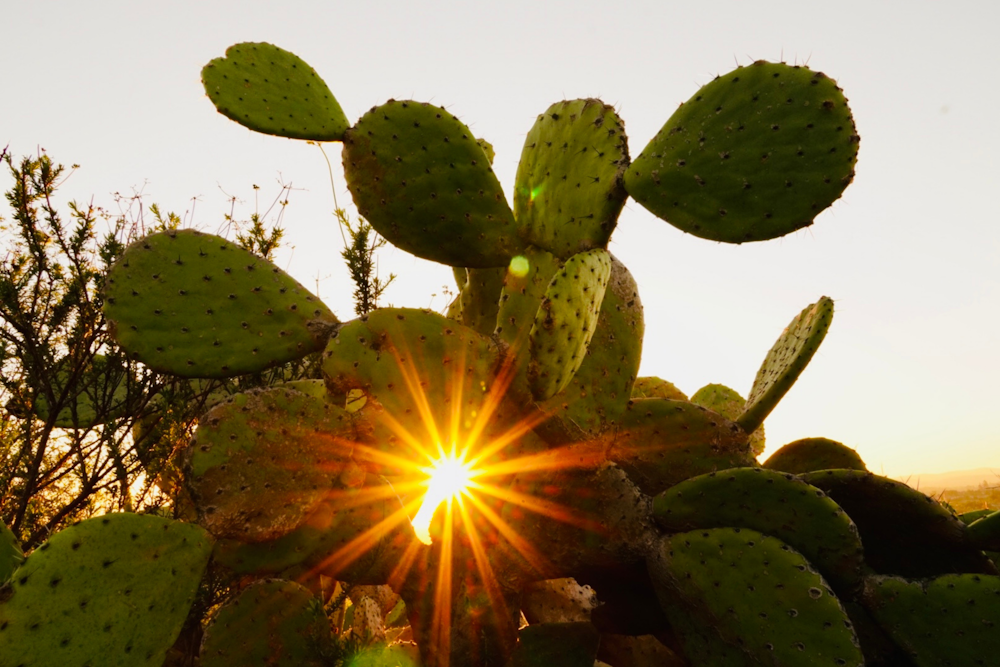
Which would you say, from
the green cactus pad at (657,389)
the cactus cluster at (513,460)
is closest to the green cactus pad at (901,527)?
the cactus cluster at (513,460)

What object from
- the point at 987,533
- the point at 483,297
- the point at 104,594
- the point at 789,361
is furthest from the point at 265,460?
the point at 987,533

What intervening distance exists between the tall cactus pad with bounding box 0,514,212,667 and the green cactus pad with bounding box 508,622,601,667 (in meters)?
1.01

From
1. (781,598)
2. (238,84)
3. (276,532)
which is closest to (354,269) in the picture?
(238,84)

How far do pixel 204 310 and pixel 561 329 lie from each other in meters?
1.08

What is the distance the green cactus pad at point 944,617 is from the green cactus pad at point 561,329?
1.10 m

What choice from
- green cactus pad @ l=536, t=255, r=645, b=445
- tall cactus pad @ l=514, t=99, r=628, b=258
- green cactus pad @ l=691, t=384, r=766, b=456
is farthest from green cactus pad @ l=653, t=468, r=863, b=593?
green cactus pad @ l=691, t=384, r=766, b=456

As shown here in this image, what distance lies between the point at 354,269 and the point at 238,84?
1.34m

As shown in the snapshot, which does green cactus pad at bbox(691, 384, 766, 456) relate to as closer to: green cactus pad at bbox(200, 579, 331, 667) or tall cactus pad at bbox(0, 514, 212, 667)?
green cactus pad at bbox(200, 579, 331, 667)

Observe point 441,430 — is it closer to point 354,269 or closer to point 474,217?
point 474,217

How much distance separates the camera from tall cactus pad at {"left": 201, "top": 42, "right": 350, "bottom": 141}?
2053 mm

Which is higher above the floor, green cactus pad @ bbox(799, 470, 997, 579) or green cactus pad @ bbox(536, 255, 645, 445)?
green cactus pad @ bbox(536, 255, 645, 445)

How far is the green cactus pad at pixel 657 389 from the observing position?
9.11 feet

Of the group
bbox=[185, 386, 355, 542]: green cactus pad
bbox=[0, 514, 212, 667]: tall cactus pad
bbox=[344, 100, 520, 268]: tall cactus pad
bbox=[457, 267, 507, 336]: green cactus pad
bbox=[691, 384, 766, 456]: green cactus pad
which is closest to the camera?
bbox=[0, 514, 212, 667]: tall cactus pad

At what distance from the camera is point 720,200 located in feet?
6.20
